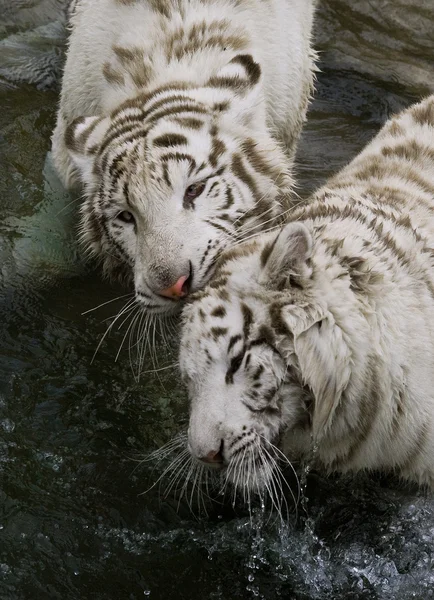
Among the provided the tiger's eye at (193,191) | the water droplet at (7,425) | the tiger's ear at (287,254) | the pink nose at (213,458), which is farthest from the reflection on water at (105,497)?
the tiger's ear at (287,254)

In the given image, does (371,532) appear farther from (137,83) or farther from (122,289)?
(137,83)

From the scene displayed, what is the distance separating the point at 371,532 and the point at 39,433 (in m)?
1.24

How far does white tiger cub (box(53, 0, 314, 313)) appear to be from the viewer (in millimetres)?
3244

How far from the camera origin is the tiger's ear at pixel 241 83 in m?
3.57

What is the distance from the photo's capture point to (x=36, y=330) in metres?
4.04

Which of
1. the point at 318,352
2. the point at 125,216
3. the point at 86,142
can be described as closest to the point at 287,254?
the point at 318,352

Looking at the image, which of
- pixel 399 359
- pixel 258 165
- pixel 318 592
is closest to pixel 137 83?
pixel 258 165

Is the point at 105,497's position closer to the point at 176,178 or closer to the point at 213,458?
the point at 213,458

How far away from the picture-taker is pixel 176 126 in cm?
351

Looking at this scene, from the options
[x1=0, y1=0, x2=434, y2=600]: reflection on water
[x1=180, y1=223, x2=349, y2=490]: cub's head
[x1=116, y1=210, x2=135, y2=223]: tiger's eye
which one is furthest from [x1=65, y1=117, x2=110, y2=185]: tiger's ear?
[x1=180, y1=223, x2=349, y2=490]: cub's head

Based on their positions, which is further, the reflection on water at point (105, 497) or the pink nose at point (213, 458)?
the reflection on water at point (105, 497)

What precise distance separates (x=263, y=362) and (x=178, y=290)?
1.82 feet

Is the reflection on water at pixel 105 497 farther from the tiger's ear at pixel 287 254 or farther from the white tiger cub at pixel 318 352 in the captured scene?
the tiger's ear at pixel 287 254

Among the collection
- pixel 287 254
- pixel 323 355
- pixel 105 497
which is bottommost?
pixel 105 497
